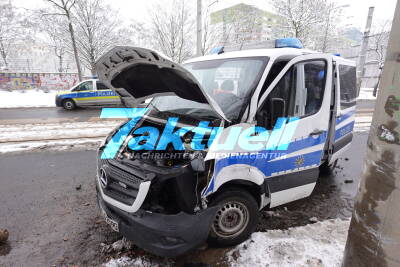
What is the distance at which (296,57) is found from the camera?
292 cm

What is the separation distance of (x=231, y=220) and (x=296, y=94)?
1.73m

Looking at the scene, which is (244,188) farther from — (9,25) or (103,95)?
(9,25)

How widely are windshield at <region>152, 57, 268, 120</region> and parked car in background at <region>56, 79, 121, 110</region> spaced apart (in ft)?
35.1

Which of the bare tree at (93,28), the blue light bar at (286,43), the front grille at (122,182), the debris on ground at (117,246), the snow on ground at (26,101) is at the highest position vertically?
the bare tree at (93,28)

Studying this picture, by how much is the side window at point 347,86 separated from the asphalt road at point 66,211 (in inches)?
61.4

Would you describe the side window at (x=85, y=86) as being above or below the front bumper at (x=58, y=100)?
above

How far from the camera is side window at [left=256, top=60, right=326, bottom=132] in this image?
102 inches

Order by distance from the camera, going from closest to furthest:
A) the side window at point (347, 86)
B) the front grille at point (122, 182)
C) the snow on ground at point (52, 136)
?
1. the front grille at point (122, 182)
2. the side window at point (347, 86)
3. the snow on ground at point (52, 136)

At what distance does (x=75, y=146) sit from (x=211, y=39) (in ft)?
56.5

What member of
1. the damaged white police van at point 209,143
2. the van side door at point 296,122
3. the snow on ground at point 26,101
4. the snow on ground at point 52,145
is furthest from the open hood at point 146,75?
the snow on ground at point 26,101

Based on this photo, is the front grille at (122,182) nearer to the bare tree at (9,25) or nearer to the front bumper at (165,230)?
the front bumper at (165,230)

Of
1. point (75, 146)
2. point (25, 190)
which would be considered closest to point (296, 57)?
point (25, 190)

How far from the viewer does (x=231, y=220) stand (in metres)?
2.70

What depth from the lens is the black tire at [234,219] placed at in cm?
257
